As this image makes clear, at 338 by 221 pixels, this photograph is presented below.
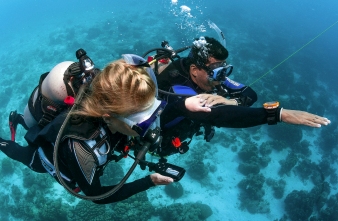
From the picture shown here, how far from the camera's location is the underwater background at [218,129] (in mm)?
12844

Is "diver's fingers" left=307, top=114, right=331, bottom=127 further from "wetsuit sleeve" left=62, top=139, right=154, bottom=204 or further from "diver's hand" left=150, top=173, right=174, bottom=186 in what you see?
"wetsuit sleeve" left=62, top=139, right=154, bottom=204

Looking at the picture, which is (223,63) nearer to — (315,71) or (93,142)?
(93,142)

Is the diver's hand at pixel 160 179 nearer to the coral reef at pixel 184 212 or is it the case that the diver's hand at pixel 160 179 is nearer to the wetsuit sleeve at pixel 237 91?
the wetsuit sleeve at pixel 237 91

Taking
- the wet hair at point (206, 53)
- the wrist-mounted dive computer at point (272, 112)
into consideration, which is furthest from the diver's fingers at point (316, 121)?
the wet hair at point (206, 53)

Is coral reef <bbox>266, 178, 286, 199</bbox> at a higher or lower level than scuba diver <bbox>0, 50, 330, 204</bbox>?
lower

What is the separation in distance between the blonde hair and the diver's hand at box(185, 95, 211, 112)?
622 millimetres

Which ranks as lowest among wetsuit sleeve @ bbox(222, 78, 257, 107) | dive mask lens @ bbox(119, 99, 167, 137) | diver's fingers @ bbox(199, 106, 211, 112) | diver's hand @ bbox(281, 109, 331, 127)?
wetsuit sleeve @ bbox(222, 78, 257, 107)

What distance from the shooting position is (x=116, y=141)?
3.15 metres

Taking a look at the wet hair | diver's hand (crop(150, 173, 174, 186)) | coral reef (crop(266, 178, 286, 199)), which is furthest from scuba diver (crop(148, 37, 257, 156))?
coral reef (crop(266, 178, 286, 199))

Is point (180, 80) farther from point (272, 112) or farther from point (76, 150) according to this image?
point (76, 150)

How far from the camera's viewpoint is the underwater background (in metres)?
12.8

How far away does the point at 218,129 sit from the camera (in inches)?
658

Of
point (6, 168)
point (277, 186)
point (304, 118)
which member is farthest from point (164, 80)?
point (6, 168)

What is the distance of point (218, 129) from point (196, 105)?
14.3m
